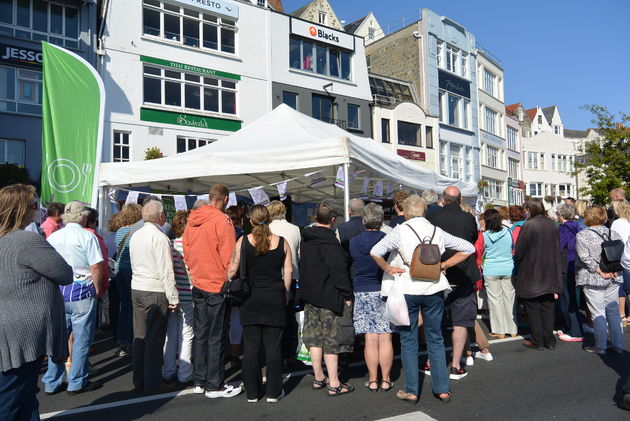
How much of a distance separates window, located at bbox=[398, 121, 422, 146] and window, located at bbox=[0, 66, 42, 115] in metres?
19.6

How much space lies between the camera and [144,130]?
19453 mm

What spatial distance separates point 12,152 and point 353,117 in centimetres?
1670

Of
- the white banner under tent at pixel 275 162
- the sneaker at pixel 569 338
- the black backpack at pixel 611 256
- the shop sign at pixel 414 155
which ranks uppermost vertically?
the shop sign at pixel 414 155

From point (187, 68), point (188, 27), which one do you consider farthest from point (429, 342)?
point (188, 27)

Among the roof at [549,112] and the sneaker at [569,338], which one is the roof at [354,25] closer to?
the roof at [549,112]

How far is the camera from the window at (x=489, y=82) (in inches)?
1567

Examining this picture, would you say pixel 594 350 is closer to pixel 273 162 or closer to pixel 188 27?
pixel 273 162

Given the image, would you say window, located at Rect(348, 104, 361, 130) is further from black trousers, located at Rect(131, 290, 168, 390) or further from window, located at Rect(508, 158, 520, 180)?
black trousers, located at Rect(131, 290, 168, 390)

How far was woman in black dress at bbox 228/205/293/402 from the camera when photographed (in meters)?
4.48

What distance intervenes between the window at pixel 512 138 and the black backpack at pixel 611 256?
40748 millimetres

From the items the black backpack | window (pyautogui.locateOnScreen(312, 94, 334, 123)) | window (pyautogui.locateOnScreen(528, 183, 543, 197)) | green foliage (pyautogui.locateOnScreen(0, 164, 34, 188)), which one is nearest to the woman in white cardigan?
the black backpack

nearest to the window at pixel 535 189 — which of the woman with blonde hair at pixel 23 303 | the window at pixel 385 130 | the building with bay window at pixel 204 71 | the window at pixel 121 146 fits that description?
Result: the window at pixel 385 130

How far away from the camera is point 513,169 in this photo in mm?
44688

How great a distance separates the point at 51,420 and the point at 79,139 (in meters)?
6.54
